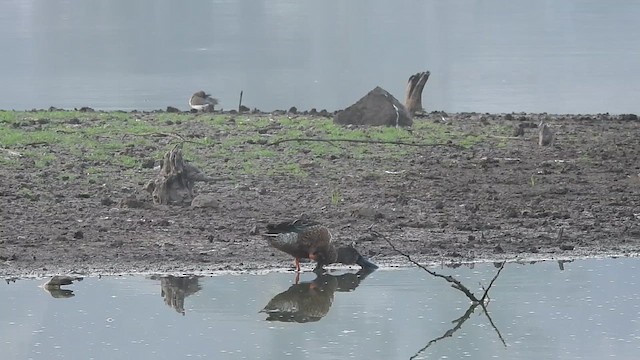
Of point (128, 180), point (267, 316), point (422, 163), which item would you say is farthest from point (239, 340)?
point (422, 163)

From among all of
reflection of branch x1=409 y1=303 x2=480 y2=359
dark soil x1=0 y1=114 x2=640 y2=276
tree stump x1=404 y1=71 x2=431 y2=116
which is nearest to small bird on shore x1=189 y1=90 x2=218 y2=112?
tree stump x1=404 y1=71 x2=431 y2=116

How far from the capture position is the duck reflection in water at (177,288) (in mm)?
9125

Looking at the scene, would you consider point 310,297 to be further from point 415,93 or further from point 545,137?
point 415,93

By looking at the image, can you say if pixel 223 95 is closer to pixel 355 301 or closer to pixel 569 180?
pixel 569 180

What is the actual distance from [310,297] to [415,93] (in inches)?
335

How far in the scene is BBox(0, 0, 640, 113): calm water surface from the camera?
23406mm

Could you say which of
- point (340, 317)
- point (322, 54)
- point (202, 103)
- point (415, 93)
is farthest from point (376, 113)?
point (322, 54)

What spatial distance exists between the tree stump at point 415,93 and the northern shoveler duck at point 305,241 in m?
7.72

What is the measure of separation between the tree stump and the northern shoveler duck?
25.3ft

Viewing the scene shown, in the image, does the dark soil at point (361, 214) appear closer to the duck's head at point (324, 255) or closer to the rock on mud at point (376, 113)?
the duck's head at point (324, 255)

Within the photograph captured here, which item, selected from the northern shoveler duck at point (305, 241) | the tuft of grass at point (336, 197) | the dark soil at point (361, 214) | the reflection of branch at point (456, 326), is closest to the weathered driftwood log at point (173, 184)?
the dark soil at point (361, 214)

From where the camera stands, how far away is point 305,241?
9570 millimetres

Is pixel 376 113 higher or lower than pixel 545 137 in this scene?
higher

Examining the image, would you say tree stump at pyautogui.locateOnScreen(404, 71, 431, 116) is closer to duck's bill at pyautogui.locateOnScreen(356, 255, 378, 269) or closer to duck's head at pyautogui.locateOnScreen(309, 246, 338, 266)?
duck's bill at pyautogui.locateOnScreen(356, 255, 378, 269)
